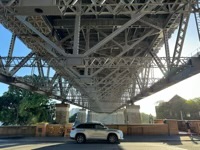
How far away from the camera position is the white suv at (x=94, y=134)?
1605 centimetres

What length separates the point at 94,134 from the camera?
641 inches

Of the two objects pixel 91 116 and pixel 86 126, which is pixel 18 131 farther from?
pixel 91 116

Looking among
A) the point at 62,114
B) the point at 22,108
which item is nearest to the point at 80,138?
the point at 62,114

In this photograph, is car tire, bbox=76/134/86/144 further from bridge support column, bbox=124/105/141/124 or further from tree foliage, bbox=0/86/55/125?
tree foliage, bbox=0/86/55/125

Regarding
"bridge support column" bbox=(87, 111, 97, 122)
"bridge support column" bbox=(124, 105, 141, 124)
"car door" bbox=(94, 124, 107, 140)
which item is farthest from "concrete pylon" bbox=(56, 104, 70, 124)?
"bridge support column" bbox=(87, 111, 97, 122)

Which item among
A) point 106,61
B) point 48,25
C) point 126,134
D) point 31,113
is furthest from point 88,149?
point 31,113

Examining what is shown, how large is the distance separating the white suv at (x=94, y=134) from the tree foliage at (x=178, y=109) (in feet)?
199

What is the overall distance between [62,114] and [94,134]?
15.5 metres

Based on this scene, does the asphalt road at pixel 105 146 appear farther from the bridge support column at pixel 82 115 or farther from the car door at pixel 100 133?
the bridge support column at pixel 82 115

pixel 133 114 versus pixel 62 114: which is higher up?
pixel 133 114

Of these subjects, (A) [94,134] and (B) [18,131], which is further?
(B) [18,131]

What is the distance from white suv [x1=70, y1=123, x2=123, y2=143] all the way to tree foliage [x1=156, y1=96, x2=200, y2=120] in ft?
199

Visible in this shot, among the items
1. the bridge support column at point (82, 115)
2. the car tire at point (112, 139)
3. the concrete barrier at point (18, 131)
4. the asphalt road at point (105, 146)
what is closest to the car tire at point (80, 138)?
the asphalt road at point (105, 146)

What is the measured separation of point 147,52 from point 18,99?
1347 inches
